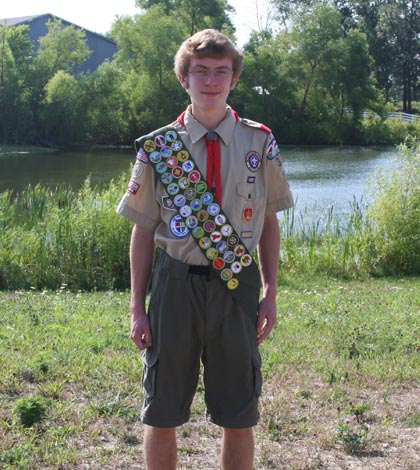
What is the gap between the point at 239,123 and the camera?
2.91 meters

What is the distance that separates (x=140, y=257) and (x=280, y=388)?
1835 millimetres

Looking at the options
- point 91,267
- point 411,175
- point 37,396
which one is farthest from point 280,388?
point 411,175

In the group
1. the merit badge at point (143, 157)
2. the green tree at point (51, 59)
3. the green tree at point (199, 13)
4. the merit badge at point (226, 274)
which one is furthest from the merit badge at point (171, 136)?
the green tree at point (199, 13)

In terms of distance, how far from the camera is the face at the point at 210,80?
2.75m

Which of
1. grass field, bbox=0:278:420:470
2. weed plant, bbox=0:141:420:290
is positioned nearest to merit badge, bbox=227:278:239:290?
grass field, bbox=0:278:420:470

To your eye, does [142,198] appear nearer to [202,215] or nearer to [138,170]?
[138,170]

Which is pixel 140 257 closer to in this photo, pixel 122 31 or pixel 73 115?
pixel 73 115

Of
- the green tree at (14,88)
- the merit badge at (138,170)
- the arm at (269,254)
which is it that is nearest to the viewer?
the merit badge at (138,170)

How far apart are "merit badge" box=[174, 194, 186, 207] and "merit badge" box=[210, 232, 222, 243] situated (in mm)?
175

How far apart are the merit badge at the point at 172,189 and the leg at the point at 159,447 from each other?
3.03 ft

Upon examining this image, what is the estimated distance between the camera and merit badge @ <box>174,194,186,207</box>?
2.83m

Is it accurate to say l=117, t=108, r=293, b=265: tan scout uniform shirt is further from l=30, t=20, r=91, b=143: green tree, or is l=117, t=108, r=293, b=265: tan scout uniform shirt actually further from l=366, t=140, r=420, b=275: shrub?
l=30, t=20, r=91, b=143: green tree

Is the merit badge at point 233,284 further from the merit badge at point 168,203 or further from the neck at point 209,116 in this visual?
the neck at point 209,116

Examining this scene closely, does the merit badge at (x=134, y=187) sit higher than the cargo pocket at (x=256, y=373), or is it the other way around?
the merit badge at (x=134, y=187)
